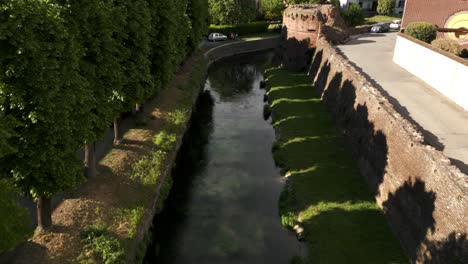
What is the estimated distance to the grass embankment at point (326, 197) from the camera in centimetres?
2170

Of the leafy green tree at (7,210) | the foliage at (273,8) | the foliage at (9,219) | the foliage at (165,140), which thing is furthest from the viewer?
the foliage at (273,8)

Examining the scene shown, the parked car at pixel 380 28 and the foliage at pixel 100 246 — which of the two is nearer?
the foliage at pixel 100 246

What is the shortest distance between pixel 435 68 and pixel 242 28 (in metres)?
49.8

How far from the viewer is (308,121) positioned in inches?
1524

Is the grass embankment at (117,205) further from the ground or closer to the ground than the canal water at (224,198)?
further from the ground

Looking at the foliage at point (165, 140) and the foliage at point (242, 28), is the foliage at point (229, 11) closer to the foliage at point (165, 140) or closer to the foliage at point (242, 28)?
the foliage at point (242, 28)

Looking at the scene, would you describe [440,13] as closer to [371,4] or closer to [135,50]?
[135,50]

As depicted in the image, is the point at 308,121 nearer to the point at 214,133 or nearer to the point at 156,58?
the point at 214,133

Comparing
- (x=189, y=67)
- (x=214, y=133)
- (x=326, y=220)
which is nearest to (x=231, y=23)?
(x=189, y=67)

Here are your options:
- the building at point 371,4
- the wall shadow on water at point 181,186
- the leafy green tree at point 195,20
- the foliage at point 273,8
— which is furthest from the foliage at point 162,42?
the building at point 371,4

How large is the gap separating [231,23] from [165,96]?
40.3m

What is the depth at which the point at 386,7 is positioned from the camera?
316 ft

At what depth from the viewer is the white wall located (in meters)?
30.9

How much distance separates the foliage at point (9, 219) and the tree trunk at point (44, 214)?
381 cm
